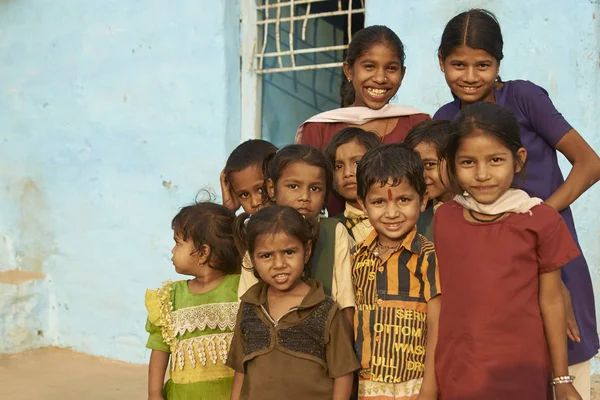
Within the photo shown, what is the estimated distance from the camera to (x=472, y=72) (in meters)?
2.34

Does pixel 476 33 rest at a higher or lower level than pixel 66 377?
higher

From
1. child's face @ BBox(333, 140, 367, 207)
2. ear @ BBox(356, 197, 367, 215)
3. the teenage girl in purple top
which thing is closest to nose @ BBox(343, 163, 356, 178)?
child's face @ BBox(333, 140, 367, 207)

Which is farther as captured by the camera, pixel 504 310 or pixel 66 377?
pixel 66 377

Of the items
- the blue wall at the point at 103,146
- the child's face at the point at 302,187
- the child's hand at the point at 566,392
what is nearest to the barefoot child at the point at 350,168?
the child's face at the point at 302,187

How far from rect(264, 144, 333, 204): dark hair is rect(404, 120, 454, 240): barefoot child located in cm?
30

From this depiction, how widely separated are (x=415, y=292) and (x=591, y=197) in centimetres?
207

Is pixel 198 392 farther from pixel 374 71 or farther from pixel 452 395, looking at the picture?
pixel 374 71

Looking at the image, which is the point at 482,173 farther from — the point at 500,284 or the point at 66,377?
the point at 66,377

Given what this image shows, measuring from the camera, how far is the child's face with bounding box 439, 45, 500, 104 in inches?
91.9

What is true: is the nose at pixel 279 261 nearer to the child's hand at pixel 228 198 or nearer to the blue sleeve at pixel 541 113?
the child's hand at pixel 228 198

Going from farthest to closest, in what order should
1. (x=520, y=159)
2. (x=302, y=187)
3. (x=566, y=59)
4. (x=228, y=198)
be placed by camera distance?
1. (x=566, y=59)
2. (x=228, y=198)
3. (x=302, y=187)
4. (x=520, y=159)

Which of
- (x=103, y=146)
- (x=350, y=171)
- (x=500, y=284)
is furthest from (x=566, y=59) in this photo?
(x=103, y=146)

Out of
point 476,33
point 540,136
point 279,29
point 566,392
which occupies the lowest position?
point 566,392

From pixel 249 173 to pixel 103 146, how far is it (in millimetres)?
2871
